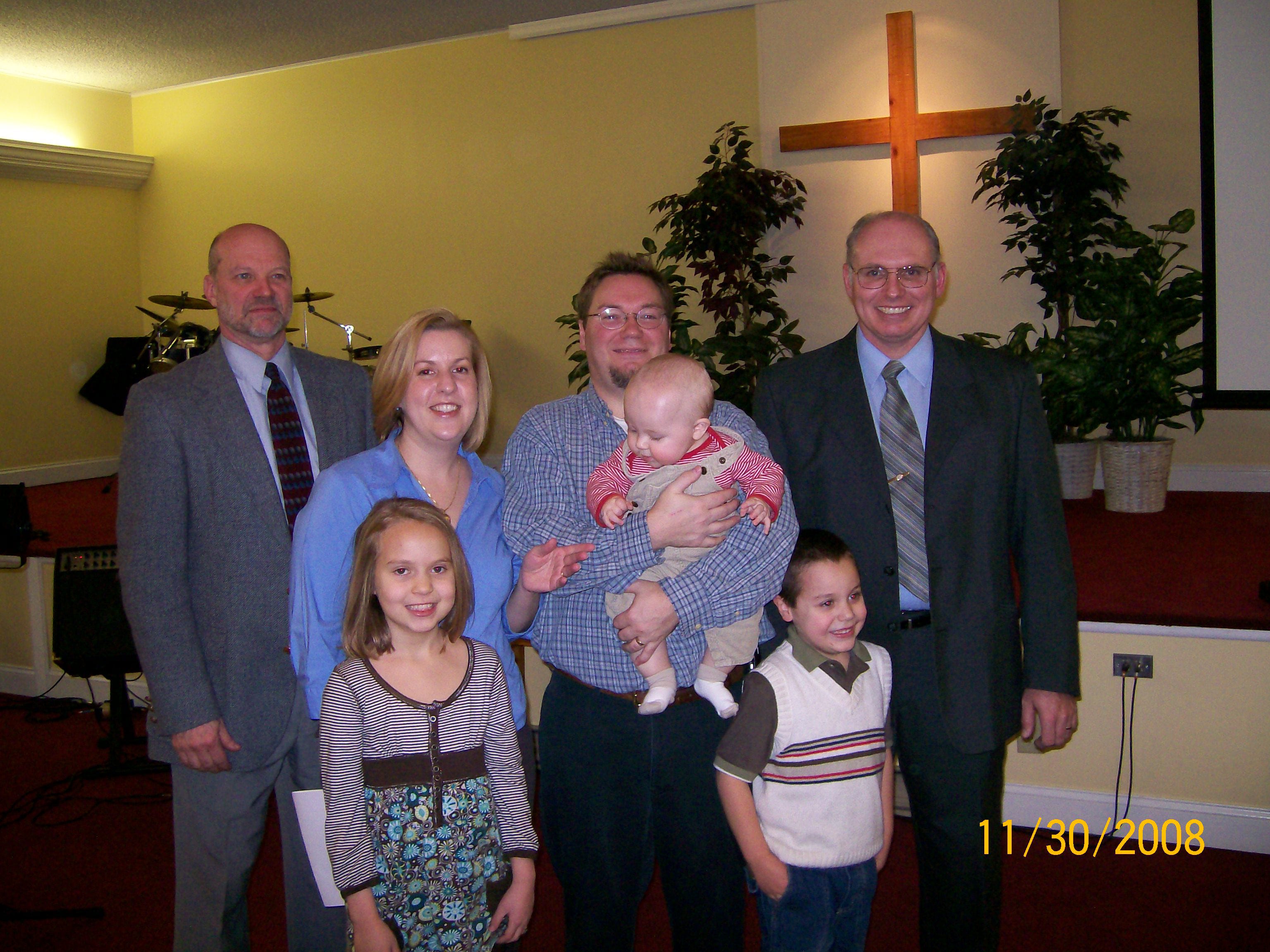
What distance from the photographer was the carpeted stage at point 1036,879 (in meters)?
2.38

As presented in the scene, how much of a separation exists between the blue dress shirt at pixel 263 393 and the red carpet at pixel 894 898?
1402mm

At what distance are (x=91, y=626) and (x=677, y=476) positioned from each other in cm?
285

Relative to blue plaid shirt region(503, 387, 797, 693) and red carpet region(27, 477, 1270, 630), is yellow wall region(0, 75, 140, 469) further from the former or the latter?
blue plaid shirt region(503, 387, 797, 693)

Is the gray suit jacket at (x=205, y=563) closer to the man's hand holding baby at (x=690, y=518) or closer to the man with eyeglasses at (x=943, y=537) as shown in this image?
the man's hand holding baby at (x=690, y=518)

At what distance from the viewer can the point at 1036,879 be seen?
2.62 meters

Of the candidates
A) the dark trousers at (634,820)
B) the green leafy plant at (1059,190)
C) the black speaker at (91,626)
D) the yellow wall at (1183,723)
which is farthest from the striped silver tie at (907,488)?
the green leafy plant at (1059,190)

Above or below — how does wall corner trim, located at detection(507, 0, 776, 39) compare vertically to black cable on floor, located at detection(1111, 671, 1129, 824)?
above

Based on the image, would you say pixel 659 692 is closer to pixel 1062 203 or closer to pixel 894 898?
pixel 894 898

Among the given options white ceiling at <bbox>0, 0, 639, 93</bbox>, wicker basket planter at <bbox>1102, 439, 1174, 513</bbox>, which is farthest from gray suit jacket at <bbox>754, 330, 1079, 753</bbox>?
white ceiling at <bbox>0, 0, 639, 93</bbox>

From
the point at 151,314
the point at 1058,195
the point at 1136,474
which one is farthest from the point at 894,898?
the point at 151,314

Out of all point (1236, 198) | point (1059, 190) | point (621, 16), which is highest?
point (621, 16)

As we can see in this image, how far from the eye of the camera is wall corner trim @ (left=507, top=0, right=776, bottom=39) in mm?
5793

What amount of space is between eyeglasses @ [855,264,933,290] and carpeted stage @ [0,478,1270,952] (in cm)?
147

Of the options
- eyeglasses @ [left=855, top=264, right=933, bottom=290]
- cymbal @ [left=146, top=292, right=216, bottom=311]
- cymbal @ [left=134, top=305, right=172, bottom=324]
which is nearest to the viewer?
eyeglasses @ [left=855, top=264, right=933, bottom=290]
